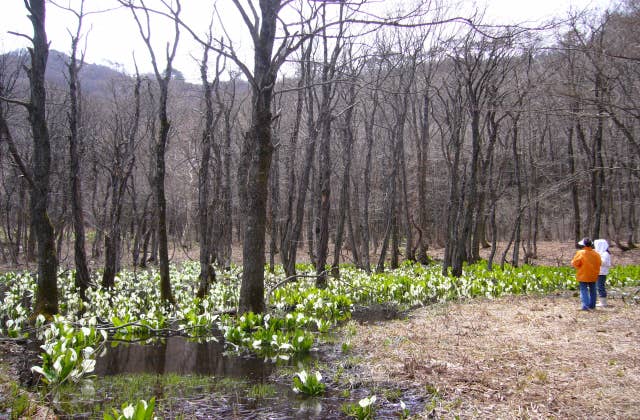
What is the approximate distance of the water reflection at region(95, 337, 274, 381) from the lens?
5707 mm

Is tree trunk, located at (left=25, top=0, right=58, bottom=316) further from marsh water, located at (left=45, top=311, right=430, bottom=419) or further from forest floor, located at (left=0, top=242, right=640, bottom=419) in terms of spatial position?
marsh water, located at (left=45, top=311, right=430, bottom=419)

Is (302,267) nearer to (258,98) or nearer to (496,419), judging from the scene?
(258,98)

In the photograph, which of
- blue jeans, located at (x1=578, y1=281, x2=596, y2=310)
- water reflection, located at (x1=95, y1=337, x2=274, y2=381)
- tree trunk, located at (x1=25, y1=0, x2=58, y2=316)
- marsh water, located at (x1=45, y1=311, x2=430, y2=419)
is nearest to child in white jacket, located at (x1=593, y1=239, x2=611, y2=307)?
blue jeans, located at (x1=578, y1=281, x2=596, y2=310)

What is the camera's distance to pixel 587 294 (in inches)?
336

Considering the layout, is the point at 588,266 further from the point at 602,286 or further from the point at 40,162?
the point at 40,162

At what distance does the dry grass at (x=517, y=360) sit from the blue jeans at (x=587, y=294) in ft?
0.91

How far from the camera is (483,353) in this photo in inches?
226

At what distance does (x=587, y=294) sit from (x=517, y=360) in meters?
4.20

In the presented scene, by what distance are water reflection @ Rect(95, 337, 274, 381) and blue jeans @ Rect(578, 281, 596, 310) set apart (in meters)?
6.20

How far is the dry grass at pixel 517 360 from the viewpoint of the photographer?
405 cm

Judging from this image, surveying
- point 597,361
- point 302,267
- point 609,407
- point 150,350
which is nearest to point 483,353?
point 597,361

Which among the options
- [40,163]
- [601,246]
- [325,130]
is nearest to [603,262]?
[601,246]

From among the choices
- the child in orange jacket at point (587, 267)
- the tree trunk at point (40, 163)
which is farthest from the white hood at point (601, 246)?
the tree trunk at point (40, 163)

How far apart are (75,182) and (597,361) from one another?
1262cm
